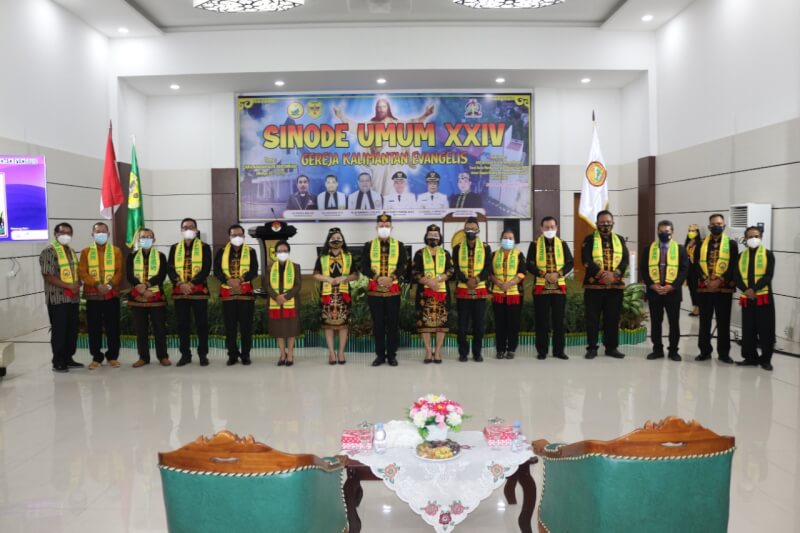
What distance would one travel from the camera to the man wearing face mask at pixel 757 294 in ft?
21.6

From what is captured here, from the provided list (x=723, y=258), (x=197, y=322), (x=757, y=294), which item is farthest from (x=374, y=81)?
(x=757, y=294)

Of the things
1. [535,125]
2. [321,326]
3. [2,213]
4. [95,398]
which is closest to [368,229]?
[535,125]

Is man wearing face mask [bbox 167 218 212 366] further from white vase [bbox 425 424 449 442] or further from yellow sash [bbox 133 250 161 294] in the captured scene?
white vase [bbox 425 424 449 442]

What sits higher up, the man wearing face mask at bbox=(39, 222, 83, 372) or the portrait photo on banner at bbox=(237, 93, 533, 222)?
the portrait photo on banner at bbox=(237, 93, 533, 222)

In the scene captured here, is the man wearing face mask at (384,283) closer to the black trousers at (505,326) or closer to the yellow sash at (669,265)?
the black trousers at (505,326)

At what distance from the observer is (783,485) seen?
12.4ft

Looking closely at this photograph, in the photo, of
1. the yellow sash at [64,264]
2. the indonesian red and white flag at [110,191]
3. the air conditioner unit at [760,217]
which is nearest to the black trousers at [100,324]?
the yellow sash at [64,264]

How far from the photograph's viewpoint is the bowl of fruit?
308cm

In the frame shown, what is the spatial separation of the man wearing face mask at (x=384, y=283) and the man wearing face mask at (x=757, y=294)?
11.7 feet

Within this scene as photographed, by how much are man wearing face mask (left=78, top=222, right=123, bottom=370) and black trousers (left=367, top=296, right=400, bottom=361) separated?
2849mm

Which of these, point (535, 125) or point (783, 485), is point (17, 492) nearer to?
point (783, 485)

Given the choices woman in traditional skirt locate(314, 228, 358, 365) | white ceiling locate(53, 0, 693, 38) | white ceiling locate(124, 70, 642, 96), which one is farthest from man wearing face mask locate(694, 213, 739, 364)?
white ceiling locate(124, 70, 642, 96)

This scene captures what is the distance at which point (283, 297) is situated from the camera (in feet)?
23.1

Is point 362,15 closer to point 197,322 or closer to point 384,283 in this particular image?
point 384,283
